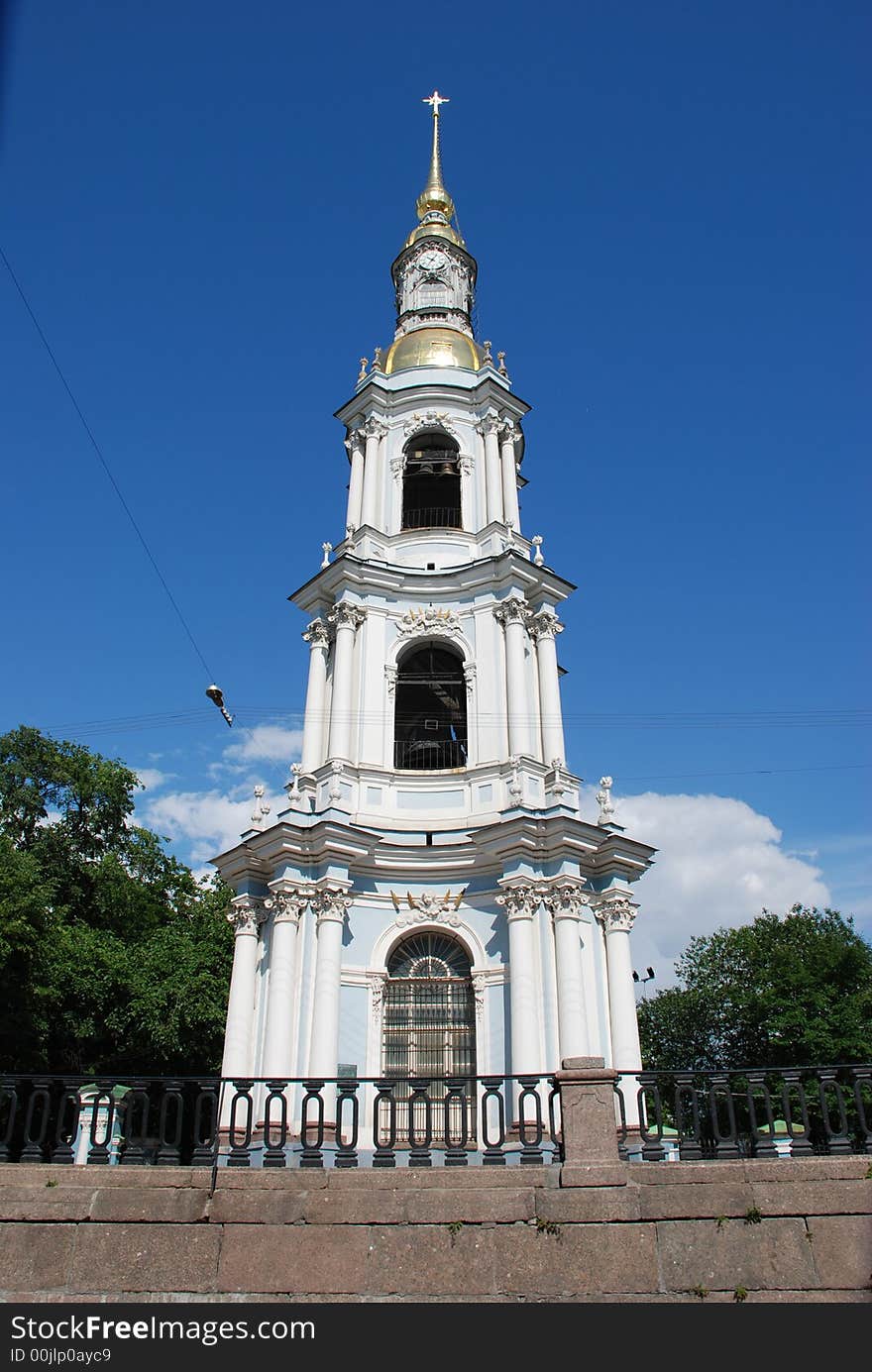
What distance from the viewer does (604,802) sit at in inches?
851

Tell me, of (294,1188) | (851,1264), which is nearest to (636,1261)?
(851,1264)

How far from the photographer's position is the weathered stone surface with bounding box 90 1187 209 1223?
8.51 m

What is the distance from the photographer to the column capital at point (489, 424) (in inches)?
1020

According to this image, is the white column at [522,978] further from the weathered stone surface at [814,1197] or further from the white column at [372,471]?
the white column at [372,471]

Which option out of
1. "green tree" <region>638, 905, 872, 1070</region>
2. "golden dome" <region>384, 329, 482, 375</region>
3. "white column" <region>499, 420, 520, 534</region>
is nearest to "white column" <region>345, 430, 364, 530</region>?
"golden dome" <region>384, 329, 482, 375</region>

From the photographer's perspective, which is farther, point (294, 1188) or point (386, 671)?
point (386, 671)

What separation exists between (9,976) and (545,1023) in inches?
526

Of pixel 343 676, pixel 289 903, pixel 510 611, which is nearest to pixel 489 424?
pixel 510 611

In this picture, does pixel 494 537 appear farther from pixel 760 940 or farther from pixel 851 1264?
pixel 760 940

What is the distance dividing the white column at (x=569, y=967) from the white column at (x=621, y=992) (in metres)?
0.93

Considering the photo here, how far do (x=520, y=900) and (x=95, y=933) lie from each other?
15776 mm

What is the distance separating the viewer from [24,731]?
33.5m

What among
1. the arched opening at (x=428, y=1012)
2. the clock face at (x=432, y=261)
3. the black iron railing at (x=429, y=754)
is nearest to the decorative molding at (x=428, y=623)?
the black iron railing at (x=429, y=754)

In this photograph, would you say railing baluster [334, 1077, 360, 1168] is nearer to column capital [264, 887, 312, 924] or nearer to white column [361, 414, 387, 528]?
column capital [264, 887, 312, 924]
